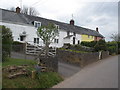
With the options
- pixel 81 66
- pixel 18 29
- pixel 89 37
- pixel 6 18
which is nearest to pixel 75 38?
pixel 89 37

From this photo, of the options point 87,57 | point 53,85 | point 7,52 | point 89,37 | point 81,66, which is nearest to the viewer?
point 53,85

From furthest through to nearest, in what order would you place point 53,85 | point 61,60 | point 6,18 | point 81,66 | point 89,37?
point 89,37 < point 6,18 < point 61,60 < point 81,66 < point 53,85

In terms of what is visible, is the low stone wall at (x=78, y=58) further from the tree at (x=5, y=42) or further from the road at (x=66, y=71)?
the tree at (x=5, y=42)

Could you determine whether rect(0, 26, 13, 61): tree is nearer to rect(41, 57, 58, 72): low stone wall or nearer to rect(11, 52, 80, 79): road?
rect(11, 52, 80, 79): road

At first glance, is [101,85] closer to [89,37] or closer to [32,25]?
[32,25]

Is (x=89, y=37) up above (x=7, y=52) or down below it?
above

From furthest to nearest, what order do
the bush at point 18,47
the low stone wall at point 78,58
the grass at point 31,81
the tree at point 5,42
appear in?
the bush at point 18,47
the low stone wall at point 78,58
the tree at point 5,42
the grass at point 31,81

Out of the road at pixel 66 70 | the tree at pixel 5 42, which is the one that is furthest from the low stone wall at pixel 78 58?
the tree at pixel 5 42

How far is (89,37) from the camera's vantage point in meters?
39.1

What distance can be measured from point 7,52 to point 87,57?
8808mm


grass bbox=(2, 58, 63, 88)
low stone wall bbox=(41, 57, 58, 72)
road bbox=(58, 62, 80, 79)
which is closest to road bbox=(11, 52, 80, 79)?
road bbox=(58, 62, 80, 79)

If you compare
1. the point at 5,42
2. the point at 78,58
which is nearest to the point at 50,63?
the point at 5,42

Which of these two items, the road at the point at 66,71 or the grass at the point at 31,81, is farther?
the road at the point at 66,71

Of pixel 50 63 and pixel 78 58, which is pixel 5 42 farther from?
pixel 78 58
